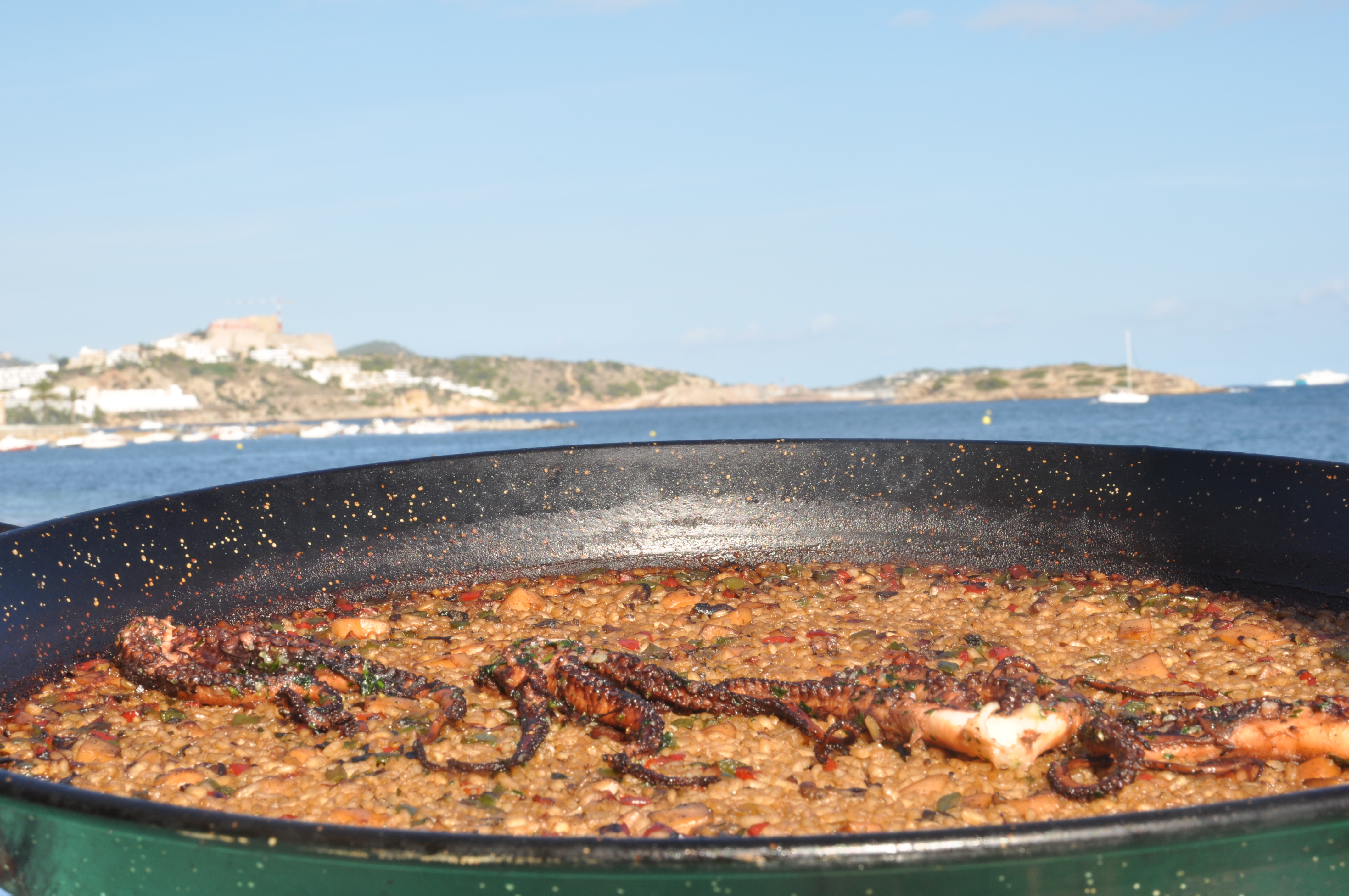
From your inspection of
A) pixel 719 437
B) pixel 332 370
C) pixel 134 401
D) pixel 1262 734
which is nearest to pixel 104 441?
pixel 134 401

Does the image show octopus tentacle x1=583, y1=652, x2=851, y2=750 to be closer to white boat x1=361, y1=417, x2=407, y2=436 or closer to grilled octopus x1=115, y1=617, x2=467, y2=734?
grilled octopus x1=115, y1=617, x2=467, y2=734

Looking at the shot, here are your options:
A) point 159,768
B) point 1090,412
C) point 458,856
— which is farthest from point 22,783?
point 1090,412

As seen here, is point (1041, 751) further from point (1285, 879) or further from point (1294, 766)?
point (1285, 879)

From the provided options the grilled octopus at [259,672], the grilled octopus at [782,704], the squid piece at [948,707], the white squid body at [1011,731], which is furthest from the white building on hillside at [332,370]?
the white squid body at [1011,731]

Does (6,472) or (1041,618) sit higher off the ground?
(1041,618)

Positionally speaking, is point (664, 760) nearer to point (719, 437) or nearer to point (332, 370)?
point (719, 437)

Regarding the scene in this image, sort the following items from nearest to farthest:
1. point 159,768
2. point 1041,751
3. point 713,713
→ point 1041,751 → point 159,768 → point 713,713

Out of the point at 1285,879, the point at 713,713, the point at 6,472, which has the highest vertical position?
the point at 1285,879
